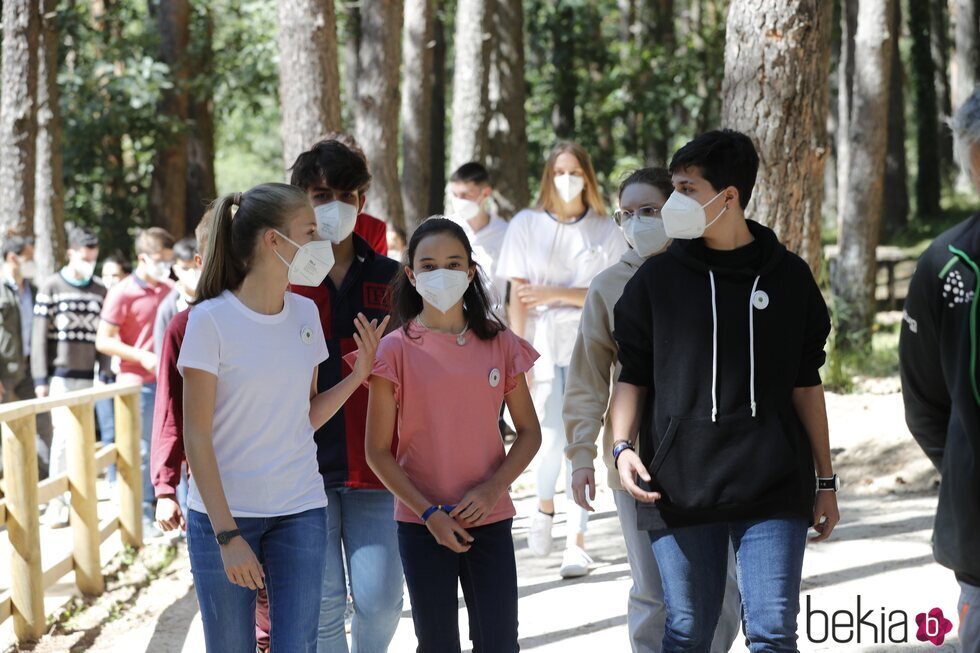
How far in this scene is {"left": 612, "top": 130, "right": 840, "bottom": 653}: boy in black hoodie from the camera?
392 centimetres

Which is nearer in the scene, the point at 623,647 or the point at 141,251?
the point at 623,647

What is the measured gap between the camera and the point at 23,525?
23.7ft

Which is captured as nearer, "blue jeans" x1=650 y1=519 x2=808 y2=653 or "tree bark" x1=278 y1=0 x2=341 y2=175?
"blue jeans" x1=650 y1=519 x2=808 y2=653

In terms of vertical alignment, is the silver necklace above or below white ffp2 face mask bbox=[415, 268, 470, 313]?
below

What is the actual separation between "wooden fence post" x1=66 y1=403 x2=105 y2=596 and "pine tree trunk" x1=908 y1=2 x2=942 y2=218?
1035 inches

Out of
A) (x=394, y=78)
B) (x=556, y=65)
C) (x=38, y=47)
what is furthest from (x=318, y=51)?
(x=556, y=65)

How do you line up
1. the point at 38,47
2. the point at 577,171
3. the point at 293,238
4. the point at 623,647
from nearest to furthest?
the point at 293,238 → the point at 623,647 → the point at 577,171 → the point at 38,47

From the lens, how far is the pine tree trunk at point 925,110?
3039 centimetres

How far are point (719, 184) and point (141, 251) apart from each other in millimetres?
7144

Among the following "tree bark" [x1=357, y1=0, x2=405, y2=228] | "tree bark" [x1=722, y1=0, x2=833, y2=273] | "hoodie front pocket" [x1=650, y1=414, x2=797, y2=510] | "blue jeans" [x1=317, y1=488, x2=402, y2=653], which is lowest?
"blue jeans" [x1=317, y1=488, x2=402, y2=653]

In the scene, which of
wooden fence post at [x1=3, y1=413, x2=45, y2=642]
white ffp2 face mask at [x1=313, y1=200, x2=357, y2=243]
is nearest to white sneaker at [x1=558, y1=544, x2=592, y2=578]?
wooden fence post at [x1=3, y1=413, x2=45, y2=642]

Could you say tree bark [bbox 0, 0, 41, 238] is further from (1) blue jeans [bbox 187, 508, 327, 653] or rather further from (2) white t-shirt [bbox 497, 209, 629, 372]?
(1) blue jeans [bbox 187, 508, 327, 653]

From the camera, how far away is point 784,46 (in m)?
8.77

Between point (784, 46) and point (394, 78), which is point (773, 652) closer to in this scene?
point (784, 46)
